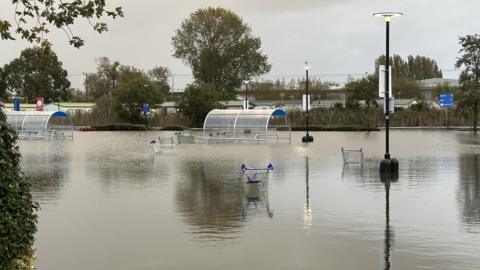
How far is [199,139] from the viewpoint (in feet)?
139

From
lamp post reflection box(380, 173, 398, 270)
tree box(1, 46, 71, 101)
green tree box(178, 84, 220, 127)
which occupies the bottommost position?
lamp post reflection box(380, 173, 398, 270)

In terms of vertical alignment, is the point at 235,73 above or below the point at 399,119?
above

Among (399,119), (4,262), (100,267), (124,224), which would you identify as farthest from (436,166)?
(399,119)

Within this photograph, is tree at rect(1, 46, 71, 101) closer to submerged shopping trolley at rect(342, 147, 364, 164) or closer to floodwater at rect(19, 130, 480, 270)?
submerged shopping trolley at rect(342, 147, 364, 164)

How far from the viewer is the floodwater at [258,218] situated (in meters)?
9.05

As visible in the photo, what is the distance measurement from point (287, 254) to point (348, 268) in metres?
1.05

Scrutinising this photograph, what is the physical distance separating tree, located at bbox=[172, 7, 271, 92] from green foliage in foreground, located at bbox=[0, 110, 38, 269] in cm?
8841

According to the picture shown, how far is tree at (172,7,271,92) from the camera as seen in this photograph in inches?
3725

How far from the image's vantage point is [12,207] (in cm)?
529

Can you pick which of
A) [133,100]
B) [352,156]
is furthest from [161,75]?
[352,156]

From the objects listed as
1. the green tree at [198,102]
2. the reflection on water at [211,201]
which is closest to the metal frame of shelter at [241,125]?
the green tree at [198,102]

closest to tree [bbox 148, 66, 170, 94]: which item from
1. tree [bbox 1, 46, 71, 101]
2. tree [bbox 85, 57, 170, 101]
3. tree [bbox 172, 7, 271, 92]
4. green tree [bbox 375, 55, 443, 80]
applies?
tree [bbox 85, 57, 170, 101]

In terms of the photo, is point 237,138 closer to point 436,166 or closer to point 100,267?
point 436,166

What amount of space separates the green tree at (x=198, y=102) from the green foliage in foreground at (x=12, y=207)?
63487 millimetres
